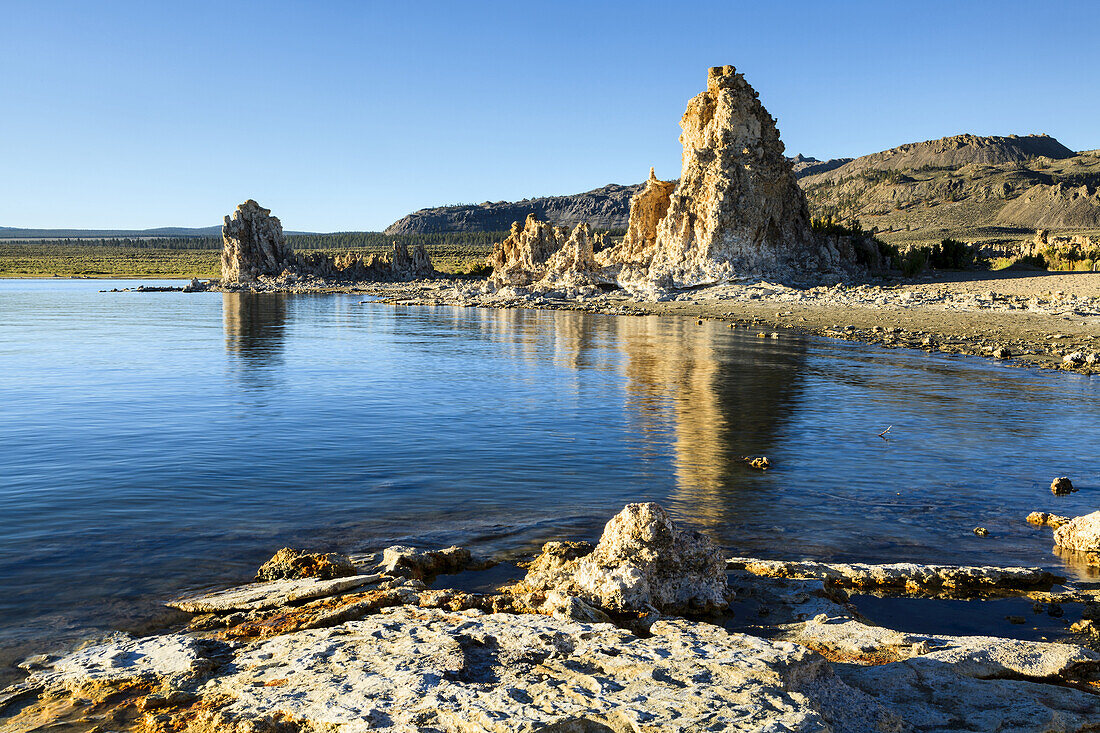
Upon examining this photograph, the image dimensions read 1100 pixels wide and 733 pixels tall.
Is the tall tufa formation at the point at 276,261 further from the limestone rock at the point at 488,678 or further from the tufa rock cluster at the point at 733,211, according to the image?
the limestone rock at the point at 488,678

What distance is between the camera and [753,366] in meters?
25.6

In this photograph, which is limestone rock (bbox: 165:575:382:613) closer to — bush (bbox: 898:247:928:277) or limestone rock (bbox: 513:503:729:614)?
limestone rock (bbox: 513:503:729:614)

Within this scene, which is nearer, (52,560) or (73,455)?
(52,560)

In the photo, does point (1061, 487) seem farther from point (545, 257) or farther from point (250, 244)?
point (250, 244)

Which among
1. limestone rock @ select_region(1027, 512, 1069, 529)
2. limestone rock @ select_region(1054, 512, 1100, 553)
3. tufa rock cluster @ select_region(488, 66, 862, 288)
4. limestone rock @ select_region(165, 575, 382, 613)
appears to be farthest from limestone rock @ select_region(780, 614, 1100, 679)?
tufa rock cluster @ select_region(488, 66, 862, 288)

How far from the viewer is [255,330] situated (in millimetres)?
41250

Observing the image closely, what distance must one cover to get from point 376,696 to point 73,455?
39.3ft

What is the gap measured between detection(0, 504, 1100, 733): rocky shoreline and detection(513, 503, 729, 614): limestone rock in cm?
2

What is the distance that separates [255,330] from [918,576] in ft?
129

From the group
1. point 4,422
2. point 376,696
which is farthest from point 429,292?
point 376,696

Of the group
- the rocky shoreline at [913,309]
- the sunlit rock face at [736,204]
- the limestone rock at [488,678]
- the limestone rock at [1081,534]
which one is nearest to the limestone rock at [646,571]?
the limestone rock at [488,678]

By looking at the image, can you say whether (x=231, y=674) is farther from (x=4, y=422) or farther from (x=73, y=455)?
(x=4, y=422)

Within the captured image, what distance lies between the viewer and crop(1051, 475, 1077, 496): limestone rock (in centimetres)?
1138

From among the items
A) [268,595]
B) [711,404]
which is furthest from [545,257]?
[268,595]
